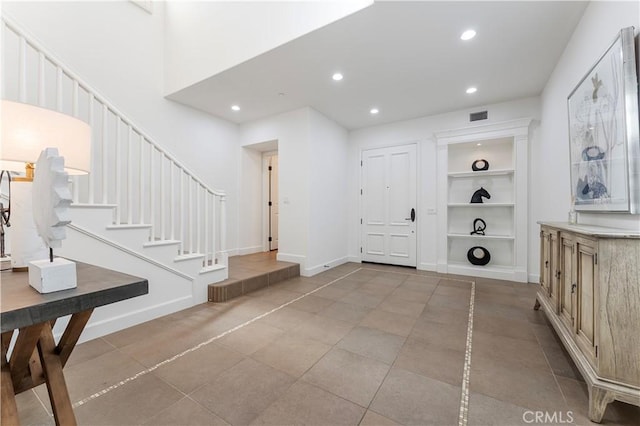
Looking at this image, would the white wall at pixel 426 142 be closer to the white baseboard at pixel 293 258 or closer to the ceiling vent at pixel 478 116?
the ceiling vent at pixel 478 116

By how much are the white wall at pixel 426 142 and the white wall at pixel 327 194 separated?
281 millimetres

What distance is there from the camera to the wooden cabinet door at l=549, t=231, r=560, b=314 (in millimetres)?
2256

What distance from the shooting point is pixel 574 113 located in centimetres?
250

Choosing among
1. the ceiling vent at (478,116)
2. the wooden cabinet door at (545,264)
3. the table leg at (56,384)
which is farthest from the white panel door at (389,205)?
the table leg at (56,384)

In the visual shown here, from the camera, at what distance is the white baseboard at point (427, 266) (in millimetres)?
4857

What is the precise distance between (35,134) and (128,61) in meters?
3.49

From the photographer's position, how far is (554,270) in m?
2.38

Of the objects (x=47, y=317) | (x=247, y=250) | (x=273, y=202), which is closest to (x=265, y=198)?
(x=273, y=202)

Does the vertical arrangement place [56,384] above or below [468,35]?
below

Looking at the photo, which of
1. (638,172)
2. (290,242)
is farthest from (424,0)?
(290,242)

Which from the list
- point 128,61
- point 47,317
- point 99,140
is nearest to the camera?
point 47,317

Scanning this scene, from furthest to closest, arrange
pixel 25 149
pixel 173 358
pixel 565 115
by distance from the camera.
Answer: pixel 565 115
pixel 173 358
pixel 25 149

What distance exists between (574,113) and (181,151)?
5275 millimetres

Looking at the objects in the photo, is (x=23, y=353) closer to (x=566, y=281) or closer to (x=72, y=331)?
(x=72, y=331)
